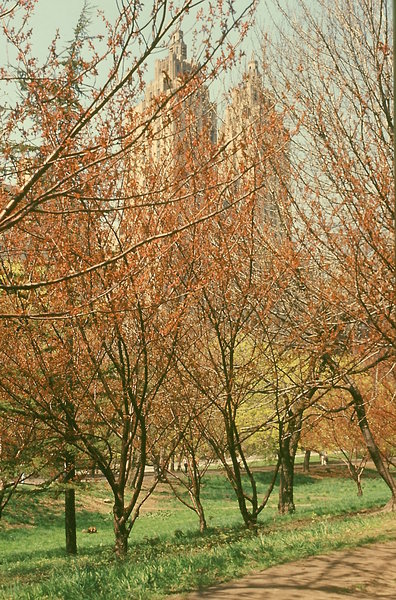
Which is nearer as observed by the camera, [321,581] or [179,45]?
[321,581]

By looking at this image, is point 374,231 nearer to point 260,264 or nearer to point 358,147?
point 358,147

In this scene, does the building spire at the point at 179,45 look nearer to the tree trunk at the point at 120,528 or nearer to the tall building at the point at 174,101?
the tall building at the point at 174,101

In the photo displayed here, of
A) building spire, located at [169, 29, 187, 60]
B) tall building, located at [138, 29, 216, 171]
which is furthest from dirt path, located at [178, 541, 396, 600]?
building spire, located at [169, 29, 187, 60]

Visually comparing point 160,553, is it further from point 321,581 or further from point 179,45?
point 179,45

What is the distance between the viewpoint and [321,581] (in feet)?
16.7

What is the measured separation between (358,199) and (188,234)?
2153 millimetres

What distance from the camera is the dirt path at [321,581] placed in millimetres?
4676

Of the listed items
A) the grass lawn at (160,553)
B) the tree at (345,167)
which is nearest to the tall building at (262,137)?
the tree at (345,167)

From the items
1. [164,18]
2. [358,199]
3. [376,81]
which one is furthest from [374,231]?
[164,18]

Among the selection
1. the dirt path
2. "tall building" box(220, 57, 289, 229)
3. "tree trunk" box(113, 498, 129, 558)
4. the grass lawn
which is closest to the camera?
the dirt path

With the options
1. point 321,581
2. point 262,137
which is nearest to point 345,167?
point 262,137

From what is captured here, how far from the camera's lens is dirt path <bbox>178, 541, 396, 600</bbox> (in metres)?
4.68

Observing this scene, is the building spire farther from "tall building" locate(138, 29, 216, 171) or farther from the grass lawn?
the grass lawn

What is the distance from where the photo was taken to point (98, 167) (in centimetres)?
586
